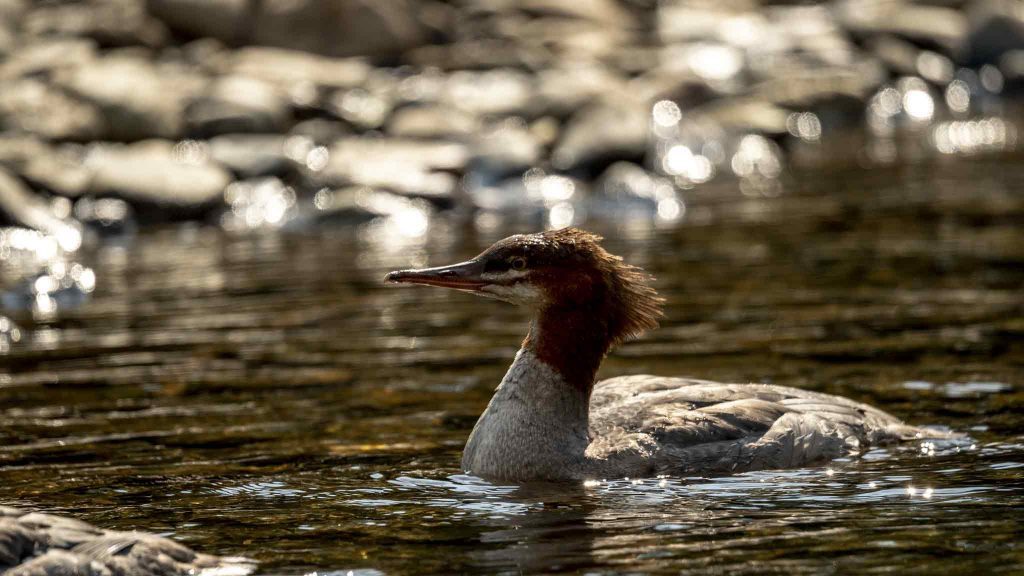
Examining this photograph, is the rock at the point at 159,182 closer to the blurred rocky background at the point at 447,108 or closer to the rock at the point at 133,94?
the blurred rocky background at the point at 447,108

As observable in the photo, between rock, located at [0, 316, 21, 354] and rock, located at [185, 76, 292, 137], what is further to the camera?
rock, located at [185, 76, 292, 137]

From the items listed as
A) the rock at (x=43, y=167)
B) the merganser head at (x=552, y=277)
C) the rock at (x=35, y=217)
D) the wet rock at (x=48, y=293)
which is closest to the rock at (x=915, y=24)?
the rock at (x=43, y=167)

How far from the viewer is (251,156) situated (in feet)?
72.2

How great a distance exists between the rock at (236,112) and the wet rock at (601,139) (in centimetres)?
432

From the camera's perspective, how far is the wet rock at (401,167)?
2086 centimetres

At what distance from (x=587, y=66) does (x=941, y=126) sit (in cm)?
614

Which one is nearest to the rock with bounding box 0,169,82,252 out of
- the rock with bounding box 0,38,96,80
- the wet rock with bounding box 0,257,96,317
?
the wet rock with bounding box 0,257,96,317

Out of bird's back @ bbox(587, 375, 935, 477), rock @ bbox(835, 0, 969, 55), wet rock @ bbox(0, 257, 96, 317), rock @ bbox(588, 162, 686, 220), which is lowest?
bird's back @ bbox(587, 375, 935, 477)

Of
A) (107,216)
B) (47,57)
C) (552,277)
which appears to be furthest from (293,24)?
(552,277)

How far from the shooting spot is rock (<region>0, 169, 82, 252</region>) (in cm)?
1891

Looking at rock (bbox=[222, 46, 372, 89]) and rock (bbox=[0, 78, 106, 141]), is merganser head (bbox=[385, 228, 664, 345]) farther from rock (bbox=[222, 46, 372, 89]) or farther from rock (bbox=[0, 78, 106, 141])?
rock (bbox=[222, 46, 372, 89])

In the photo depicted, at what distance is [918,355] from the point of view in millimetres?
11086

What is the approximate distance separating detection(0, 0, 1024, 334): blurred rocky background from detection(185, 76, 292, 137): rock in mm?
44

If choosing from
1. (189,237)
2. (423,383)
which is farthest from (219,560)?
(189,237)
